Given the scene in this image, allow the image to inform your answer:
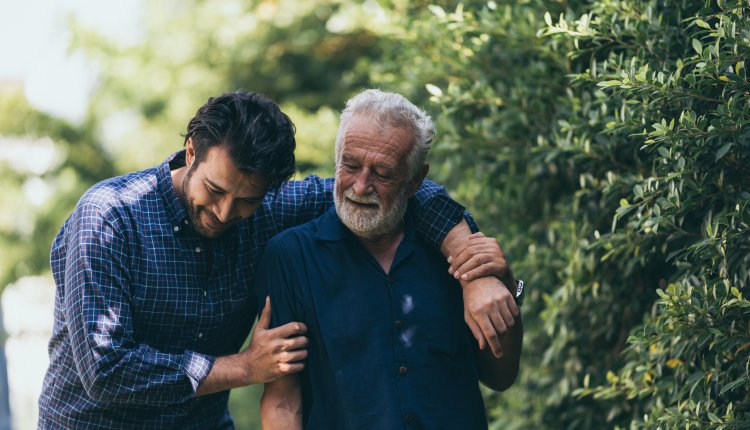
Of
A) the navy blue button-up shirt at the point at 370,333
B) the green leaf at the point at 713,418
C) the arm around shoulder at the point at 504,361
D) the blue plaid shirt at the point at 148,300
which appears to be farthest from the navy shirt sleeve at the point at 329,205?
the green leaf at the point at 713,418

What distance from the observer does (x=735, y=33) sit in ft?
8.38

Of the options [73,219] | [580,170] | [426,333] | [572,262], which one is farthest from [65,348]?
[580,170]

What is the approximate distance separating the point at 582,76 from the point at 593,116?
0.88 ft

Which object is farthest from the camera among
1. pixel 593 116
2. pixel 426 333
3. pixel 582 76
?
pixel 593 116

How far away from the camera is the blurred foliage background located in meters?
2.68

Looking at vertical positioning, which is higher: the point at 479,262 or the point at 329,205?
the point at 329,205

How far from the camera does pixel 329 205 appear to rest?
3131 millimetres

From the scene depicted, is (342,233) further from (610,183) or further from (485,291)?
(610,183)

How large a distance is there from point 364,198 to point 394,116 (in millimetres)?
265

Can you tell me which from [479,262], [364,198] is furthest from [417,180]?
[479,262]

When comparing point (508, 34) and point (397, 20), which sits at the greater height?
point (397, 20)

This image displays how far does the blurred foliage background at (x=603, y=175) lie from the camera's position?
106 inches

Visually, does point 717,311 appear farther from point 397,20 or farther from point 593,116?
point 397,20

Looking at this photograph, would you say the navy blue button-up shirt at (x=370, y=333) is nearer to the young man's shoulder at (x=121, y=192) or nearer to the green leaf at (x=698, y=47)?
the young man's shoulder at (x=121, y=192)
